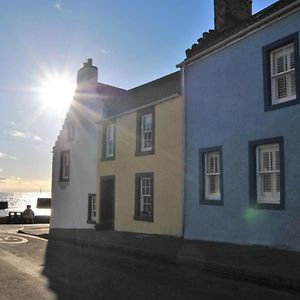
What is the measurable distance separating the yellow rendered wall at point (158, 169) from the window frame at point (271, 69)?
4531 mm

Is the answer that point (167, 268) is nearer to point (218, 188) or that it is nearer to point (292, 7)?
point (218, 188)

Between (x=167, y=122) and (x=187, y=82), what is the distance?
6.32 feet

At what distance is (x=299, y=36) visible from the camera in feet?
40.4

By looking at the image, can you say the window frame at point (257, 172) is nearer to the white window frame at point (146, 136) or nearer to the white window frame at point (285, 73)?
the white window frame at point (285, 73)

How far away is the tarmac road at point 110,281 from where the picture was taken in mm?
8055

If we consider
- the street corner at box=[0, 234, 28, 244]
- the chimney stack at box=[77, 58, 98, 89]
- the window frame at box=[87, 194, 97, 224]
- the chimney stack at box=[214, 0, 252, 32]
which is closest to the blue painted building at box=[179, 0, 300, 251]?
the chimney stack at box=[214, 0, 252, 32]

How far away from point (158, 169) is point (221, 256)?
7.20 meters

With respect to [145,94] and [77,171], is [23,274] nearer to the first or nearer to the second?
[145,94]

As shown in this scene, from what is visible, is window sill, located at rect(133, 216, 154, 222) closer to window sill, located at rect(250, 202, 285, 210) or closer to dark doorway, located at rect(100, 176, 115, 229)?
dark doorway, located at rect(100, 176, 115, 229)

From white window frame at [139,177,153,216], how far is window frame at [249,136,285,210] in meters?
6.02

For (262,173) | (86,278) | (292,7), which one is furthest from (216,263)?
(292,7)

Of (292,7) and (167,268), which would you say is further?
(292,7)

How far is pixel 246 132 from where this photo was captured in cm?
1380

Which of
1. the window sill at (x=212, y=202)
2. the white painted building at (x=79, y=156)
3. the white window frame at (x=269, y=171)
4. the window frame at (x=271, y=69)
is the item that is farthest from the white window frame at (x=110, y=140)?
the window frame at (x=271, y=69)
